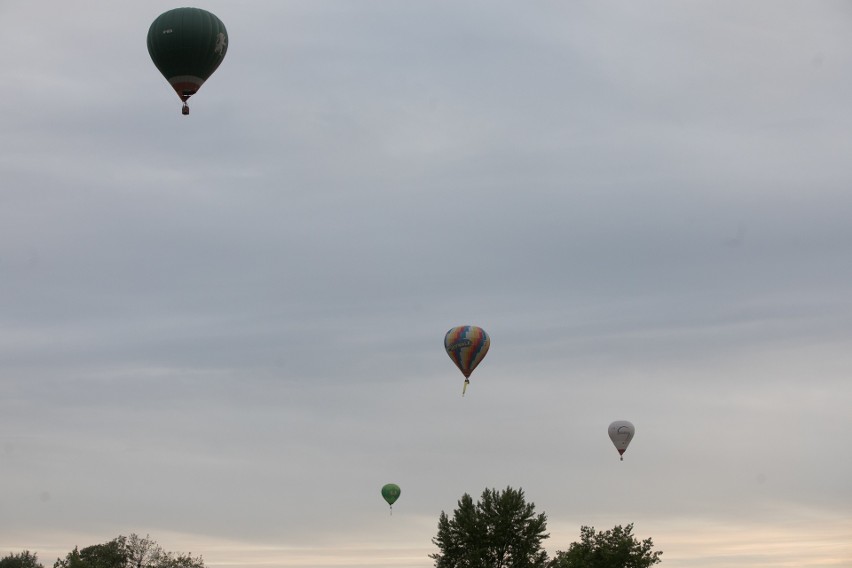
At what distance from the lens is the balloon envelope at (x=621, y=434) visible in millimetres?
99562

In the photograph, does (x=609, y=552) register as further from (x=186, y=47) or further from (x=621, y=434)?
(x=186, y=47)

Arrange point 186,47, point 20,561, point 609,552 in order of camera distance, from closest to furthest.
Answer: point 186,47, point 609,552, point 20,561

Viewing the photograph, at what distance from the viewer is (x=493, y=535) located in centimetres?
9162

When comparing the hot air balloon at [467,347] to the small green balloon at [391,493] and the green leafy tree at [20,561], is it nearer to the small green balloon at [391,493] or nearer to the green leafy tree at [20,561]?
the small green balloon at [391,493]

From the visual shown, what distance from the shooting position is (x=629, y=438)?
328 ft

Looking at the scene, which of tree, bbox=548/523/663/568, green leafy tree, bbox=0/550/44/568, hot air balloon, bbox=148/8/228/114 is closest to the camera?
hot air balloon, bbox=148/8/228/114

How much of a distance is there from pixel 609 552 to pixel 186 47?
158 feet

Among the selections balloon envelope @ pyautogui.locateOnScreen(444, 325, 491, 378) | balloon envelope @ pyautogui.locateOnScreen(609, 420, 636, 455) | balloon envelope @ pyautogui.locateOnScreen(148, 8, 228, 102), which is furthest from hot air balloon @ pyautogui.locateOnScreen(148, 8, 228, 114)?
balloon envelope @ pyautogui.locateOnScreen(609, 420, 636, 455)

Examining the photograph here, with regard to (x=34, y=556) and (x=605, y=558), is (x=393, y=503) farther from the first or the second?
(x=34, y=556)

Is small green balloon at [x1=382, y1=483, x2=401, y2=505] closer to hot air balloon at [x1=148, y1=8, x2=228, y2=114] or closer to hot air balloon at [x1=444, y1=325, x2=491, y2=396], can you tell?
hot air balloon at [x1=444, y1=325, x2=491, y2=396]

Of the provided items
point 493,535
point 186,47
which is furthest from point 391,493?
point 186,47

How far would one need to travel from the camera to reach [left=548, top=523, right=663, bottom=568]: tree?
85812 millimetres

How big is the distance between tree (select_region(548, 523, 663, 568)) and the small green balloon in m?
22.6

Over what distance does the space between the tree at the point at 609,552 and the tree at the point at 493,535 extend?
3.44 meters
